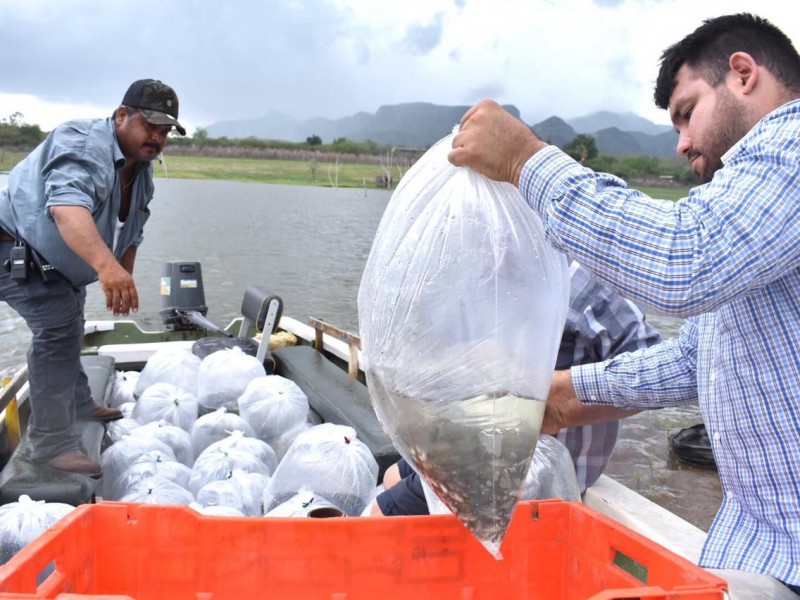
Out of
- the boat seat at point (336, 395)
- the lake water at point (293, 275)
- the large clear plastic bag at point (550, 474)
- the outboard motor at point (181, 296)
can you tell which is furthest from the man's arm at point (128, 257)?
the lake water at point (293, 275)

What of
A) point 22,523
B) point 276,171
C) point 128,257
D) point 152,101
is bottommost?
point 22,523

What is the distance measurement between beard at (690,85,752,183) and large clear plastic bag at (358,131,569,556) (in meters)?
0.33

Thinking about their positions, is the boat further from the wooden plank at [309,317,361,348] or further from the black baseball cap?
the black baseball cap

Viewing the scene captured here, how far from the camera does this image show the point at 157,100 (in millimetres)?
3189

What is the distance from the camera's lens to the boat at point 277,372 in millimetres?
2164

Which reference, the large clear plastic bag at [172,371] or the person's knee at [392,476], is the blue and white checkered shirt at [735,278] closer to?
the person's knee at [392,476]

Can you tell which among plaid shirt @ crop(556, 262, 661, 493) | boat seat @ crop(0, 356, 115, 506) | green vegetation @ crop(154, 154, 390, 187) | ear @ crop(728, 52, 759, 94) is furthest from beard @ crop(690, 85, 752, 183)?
green vegetation @ crop(154, 154, 390, 187)

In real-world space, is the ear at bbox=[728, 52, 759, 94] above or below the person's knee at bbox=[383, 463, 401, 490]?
above

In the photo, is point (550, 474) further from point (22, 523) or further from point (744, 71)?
point (22, 523)

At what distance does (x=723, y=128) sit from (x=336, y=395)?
2966 millimetres

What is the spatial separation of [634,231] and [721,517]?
0.66 m

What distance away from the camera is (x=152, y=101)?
125 inches

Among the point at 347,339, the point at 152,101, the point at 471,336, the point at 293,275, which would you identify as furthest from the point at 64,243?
the point at 293,275

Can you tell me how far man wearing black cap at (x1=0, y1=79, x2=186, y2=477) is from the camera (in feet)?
9.13
